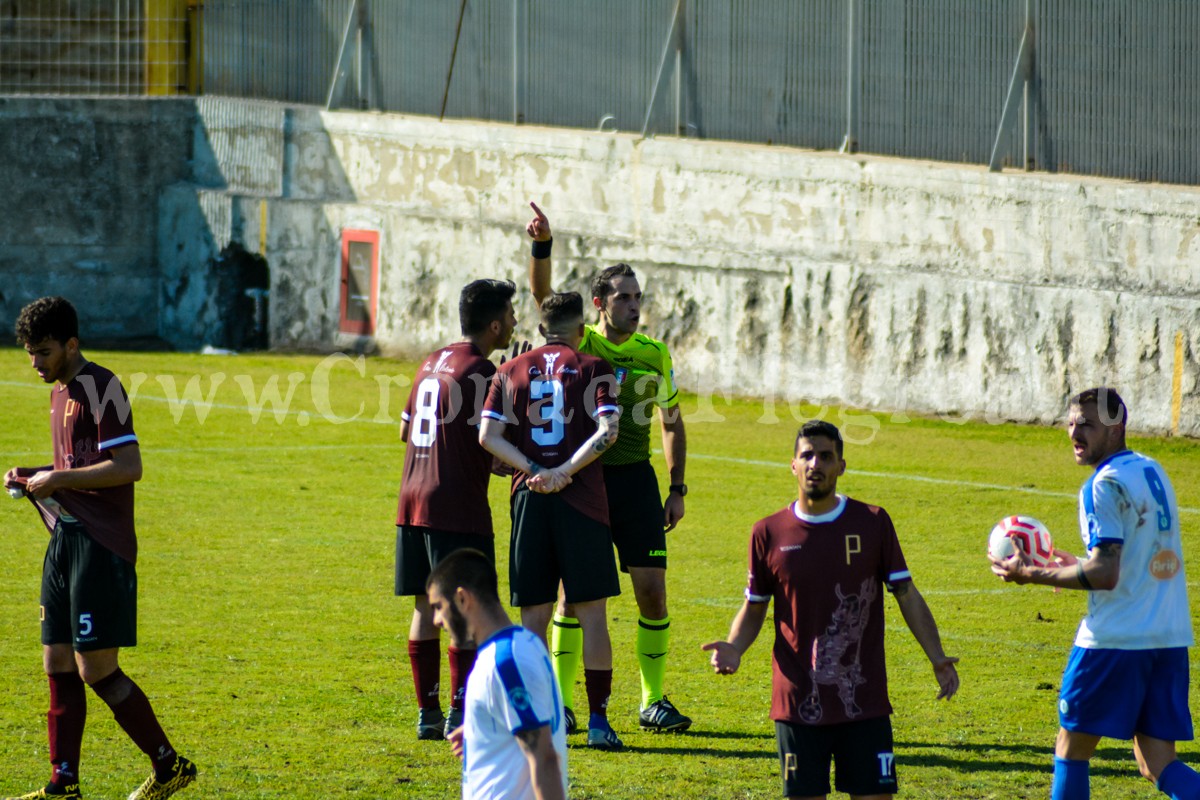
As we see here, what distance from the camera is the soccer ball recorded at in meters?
7.14

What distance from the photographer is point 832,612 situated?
20.9 feet

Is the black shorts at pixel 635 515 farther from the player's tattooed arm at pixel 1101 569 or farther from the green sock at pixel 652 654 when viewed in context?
the player's tattooed arm at pixel 1101 569

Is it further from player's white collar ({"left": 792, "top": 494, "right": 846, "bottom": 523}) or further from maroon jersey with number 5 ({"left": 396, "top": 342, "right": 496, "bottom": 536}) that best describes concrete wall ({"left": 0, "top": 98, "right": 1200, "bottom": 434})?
player's white collar ({"left": 792, "top": 494, "right": 846, "bottom": 523})

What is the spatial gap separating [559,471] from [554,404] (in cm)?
34

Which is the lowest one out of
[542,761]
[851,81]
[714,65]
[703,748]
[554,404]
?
[703,748]

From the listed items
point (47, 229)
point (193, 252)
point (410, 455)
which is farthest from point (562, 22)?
point (410, 455)

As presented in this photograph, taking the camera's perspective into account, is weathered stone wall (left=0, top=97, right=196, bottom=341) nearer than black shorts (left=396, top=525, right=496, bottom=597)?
No

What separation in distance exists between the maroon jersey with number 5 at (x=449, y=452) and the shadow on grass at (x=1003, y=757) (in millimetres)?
2473

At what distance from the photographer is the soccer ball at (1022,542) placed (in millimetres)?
7137

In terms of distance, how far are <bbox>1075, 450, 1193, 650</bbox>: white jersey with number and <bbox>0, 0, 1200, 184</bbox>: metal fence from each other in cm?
1341

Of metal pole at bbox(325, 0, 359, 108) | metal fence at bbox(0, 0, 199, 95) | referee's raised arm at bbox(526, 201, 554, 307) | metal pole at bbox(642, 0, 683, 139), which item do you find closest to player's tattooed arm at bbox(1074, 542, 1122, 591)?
referee's raised arm at bbox(526, 201, 554, 307)

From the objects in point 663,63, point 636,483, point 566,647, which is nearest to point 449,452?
point 636,483

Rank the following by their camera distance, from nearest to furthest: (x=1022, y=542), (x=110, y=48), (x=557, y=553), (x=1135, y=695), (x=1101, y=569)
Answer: (x=1101, y=569)
(x=1135, y=695)
(x=1022, y=542)
(x=557, y=553)
(x=110, y=48)

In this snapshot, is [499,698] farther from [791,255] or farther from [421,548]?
[791,255]
